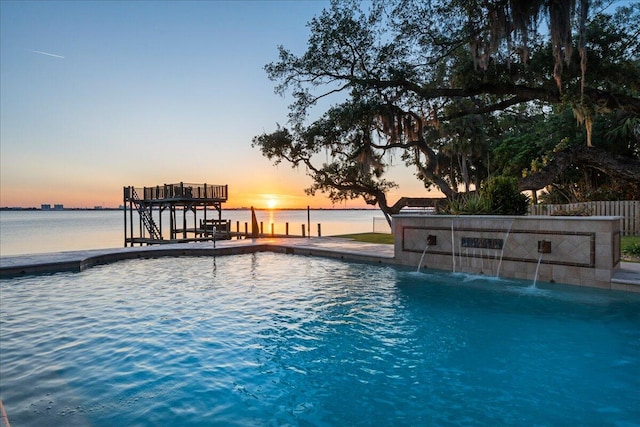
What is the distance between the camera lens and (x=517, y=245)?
984 centimetres

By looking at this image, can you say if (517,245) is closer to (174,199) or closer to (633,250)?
(633,250)

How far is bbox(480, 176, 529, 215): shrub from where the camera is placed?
35.0 ft

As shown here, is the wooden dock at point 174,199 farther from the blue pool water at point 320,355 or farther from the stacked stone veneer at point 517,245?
the blue pool water at point 320,355

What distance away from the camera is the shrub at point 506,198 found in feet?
35.0

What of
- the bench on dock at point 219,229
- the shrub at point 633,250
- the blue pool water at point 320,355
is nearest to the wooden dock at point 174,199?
the bench on dock at point 219,229

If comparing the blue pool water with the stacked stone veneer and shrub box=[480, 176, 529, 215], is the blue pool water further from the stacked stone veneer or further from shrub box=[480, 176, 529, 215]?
shrub box=[480, 176, 529, 215]

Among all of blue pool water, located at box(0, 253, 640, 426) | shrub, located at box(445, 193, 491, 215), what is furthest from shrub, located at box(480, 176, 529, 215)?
blue pool water, located at box(0, 253, 640, 426)

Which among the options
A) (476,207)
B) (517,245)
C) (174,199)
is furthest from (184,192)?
(517,245)

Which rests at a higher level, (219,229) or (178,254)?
(219,229)

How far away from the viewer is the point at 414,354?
17.1 feet

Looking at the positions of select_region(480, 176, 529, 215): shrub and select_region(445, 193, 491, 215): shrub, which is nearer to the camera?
select_region(480, 176, 529, 215): shrub

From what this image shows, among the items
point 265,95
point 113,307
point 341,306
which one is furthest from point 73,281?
point 265,95

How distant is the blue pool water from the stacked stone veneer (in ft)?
2.06

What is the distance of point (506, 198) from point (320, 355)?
7.92 metres
